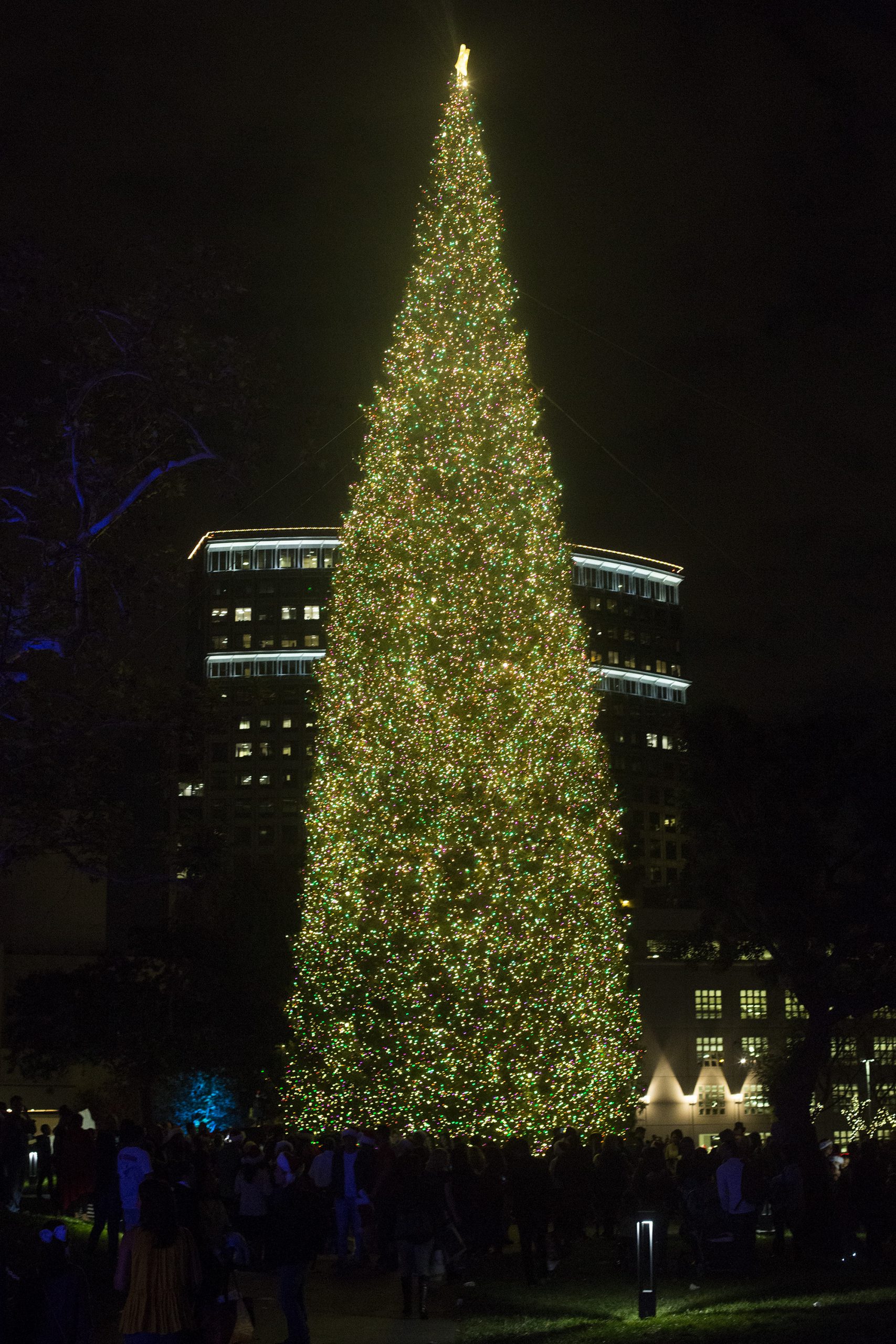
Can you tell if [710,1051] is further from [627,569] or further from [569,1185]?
[627,569]

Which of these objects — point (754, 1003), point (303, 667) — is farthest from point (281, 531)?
point (754, 1003)

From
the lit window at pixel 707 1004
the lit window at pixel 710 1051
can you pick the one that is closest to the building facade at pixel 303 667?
the lit window at pixel 707 1004

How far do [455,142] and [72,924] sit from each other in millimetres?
41256

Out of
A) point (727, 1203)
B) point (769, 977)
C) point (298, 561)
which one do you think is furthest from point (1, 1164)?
point (298, 561)

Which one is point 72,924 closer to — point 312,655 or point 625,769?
point 312,655

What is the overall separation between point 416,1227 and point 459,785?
11.8 metres

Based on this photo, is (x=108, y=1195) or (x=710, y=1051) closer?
(x=108, y=1195)

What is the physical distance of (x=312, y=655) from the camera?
15450 centimetres

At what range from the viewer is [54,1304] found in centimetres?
789

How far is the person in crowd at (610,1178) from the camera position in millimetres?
19859

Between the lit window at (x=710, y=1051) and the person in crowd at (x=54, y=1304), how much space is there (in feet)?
213

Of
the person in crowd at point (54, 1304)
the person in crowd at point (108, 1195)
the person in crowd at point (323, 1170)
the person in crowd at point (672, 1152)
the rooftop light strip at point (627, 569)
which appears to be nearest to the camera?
the person in crowd at point (54, 1304)

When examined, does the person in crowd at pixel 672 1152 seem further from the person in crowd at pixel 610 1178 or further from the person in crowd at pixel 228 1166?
the person in crowd at pixel 228 1166

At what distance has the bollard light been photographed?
509 inches
